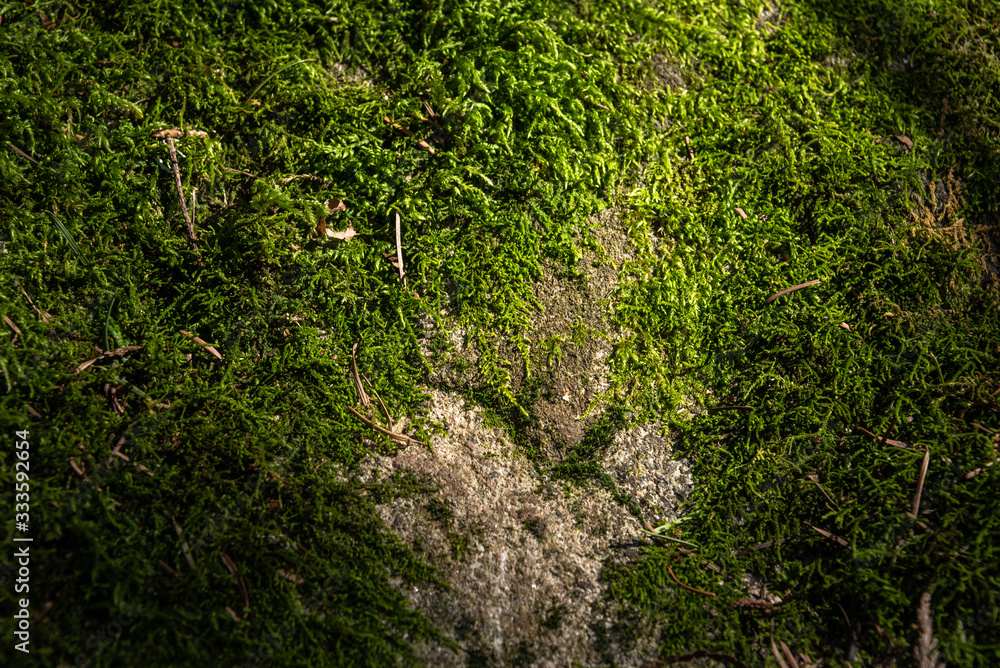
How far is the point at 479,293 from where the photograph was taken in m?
2.49

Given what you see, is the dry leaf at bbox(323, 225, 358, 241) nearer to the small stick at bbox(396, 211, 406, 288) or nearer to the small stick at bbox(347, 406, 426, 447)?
the small stick at bbox(396, 211, 406, 288)

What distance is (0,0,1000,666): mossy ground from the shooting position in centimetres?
206

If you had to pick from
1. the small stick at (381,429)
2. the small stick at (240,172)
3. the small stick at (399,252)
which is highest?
the small stick at (399,252)

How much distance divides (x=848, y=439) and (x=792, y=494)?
1.29 ft

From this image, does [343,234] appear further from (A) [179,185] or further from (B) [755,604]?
(B) [755,604]

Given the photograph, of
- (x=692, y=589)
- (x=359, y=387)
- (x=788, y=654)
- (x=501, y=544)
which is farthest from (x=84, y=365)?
(x=788, y=654)

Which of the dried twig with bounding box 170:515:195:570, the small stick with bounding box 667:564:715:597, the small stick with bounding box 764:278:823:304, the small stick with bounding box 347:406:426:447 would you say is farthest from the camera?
the small stick with bounding box 764:278:823:304

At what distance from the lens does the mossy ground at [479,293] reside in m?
2.06

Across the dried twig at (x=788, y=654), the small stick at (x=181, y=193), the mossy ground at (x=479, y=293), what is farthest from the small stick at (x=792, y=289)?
the small stick at (x=181, y=193)

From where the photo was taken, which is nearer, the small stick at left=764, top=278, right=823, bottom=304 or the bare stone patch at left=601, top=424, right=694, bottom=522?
the bare stone patch at left=601, top=424, right=694, bottom=522

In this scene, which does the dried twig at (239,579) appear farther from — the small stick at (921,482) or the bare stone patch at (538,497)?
the small stick at (921,482)

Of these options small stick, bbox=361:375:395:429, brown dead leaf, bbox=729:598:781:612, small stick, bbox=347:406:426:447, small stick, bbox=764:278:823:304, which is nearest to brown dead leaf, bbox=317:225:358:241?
small stick, bbox=361:375:395:429

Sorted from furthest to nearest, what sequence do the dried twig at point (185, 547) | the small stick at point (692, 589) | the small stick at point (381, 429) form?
the small stick at point (381, 429), the small stick at point (692, 589), the dried twig at point (185, 547)

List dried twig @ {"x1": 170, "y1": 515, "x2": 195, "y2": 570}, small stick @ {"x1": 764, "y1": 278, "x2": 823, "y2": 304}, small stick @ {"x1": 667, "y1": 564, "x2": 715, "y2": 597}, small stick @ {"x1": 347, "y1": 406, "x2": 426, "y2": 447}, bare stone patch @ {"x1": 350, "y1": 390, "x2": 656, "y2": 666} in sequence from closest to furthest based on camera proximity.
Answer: dried twig @ {"x1": 170, "y1": 515, "x2": 195, "y2": 570} → bare stone patch @ {"x1": 350, "y1": 390, "x2": 656, "y2": 666} → small stick @ {"x1": 667, "y1": 564, "x2": 715, "y2": 597} → small stick @ {"x1": 347, "y1": 406, "x2": 426, "y2": 447} → small stick @ {"x1": 764, "y1": 278, "x2": 823, "y2": 304}
